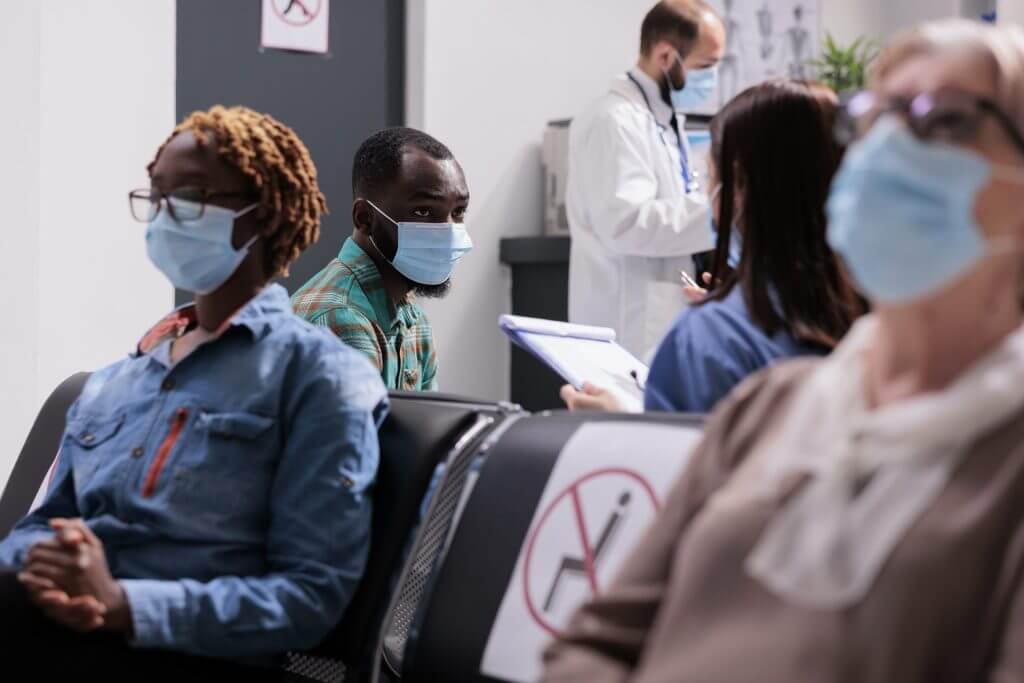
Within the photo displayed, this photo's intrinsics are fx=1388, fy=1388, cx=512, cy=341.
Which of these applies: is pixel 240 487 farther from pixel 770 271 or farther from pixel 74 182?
pixel 74 182

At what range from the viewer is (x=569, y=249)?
4465 millimetres

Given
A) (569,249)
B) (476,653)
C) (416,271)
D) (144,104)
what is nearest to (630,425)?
(476,653)

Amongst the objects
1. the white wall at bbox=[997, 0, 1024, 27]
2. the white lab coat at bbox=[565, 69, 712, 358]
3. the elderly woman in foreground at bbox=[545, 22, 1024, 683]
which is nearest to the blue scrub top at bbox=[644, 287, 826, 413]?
the elderly woman in foreground at bbox=[545, 22, 1024, 683]

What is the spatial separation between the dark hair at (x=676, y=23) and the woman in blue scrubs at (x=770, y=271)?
2104mm

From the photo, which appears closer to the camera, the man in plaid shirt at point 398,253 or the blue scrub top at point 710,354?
the blue scrub top at point 710,354

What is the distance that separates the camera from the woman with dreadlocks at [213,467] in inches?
58.3

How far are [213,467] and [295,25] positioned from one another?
3012 millimetres

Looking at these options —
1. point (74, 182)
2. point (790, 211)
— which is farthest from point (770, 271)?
point (74, 182)

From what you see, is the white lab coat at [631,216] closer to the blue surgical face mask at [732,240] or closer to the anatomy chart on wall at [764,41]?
the anatomy chart on wall at [764,41]

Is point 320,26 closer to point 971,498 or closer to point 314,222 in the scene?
point 314,222

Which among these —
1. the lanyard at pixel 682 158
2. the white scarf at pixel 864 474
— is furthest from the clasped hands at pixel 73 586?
the lanyard at pixel 682 158

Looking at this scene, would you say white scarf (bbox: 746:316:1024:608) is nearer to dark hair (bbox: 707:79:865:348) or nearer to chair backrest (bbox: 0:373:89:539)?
dark hair (bbox: 707:79:865:348)

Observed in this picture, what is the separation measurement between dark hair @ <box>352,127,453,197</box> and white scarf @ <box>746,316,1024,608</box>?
161 centimetres

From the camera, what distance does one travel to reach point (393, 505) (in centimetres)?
159
